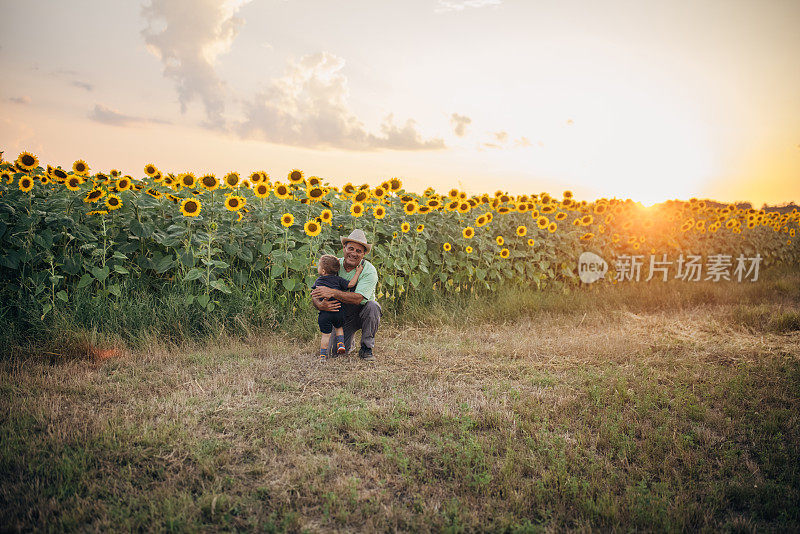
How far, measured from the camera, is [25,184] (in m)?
5.16

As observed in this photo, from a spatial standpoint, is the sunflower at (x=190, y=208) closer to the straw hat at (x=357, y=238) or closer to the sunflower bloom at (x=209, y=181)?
the sunflower bloom at (x=209, y=181)

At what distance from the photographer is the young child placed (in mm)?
4953

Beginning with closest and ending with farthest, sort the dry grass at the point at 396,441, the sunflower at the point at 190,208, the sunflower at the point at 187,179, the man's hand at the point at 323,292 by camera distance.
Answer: the dry grass at the point at 396,441
the man's hand at the point at 323,292
the sunflower at the point at 190,208
the sunflower at the point at 187,179

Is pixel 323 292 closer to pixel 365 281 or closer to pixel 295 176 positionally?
pixel 365 281

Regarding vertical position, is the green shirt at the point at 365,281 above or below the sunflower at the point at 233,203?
below

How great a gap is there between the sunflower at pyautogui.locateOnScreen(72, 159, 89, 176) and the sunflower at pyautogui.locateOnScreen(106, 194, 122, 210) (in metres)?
1.13

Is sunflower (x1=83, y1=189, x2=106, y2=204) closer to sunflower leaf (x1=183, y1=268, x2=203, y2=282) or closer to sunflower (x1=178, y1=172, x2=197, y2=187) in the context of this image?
sunflower (x1=178, y1=172, x2=197, y2=187)

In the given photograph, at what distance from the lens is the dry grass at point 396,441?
2654 mm

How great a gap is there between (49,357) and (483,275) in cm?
537

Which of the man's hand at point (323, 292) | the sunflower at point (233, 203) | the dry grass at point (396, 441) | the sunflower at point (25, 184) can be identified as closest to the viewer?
the dry grass at point (396, 441)

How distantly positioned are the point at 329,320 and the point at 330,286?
0.34 m

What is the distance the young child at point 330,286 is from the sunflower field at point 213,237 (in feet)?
2.52

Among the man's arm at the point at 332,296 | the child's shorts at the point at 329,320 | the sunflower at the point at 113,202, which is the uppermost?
the sunflower at the point at 113,202

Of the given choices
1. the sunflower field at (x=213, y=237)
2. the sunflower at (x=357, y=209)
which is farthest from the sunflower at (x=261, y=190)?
the sunflower at (x=357, y=209)
